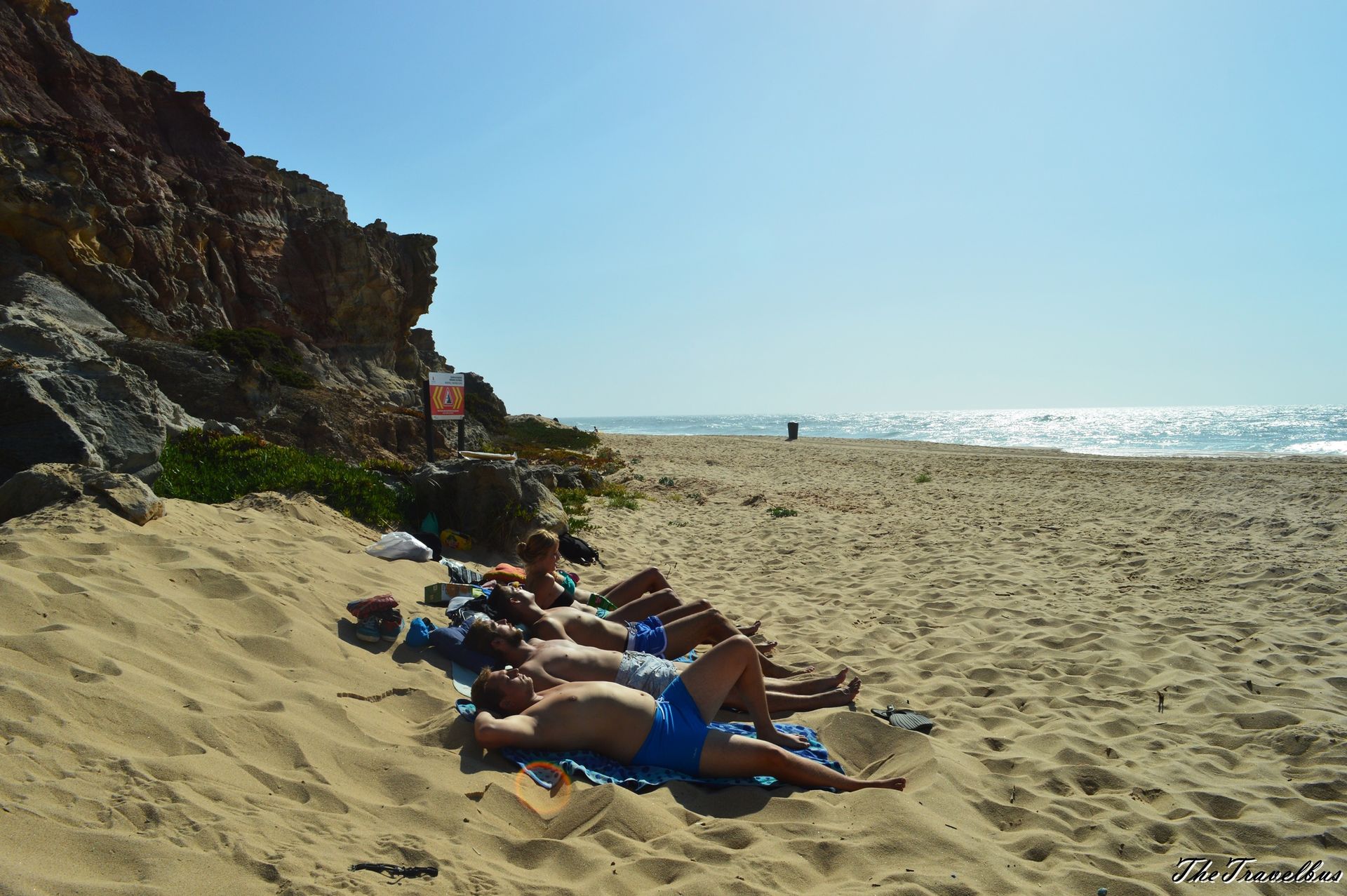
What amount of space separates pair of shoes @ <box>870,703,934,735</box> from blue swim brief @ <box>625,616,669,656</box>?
4.61ft

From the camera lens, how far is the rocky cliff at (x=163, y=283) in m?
6.19

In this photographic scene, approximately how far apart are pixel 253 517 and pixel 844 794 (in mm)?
5146

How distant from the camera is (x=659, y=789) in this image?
329 cm

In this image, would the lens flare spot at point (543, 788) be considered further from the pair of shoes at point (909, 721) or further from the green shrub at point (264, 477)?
the green shrub at point (264, 477)

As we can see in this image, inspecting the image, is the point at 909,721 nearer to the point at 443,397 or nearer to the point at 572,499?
the point at 443,397

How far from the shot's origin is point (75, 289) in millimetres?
12516

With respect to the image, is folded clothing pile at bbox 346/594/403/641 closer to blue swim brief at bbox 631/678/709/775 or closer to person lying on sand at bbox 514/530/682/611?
person lying on sand at bbox 514/530/682/611

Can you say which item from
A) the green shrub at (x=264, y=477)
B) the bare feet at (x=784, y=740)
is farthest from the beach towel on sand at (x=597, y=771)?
the green shrub at (x=264, y=477)

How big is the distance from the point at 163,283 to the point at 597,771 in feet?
57.6

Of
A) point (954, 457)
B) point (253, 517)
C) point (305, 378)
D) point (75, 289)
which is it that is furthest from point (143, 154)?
point (954, 457)

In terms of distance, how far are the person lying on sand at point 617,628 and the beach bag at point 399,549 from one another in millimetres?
1822

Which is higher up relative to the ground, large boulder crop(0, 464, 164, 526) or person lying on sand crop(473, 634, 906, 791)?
large boulder crop(0, 464, 164, 526)

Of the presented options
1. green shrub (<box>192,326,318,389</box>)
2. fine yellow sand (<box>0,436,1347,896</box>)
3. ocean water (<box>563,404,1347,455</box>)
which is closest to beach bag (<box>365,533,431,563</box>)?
fine yellow sand (<box>0,436,1347,896</box>)

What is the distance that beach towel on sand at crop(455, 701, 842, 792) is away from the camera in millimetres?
3254
